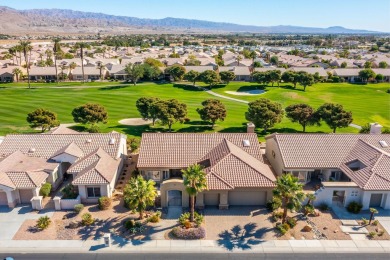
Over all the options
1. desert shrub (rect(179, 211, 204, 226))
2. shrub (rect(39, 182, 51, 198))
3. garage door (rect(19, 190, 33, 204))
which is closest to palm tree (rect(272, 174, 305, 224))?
desert shrub (rect(179, 211, 204, 226))

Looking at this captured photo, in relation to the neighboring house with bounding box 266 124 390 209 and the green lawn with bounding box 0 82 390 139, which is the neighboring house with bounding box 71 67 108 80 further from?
the neighboring house with bounding box 266 124 390 209

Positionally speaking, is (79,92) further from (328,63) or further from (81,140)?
(328,63)

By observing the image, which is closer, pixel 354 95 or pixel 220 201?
pixel 220 201

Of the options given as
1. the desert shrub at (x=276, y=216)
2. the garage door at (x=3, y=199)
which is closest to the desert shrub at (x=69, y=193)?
the garage door at (x=3, y=199)

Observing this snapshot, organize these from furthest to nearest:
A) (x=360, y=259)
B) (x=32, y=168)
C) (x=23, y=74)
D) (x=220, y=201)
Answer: (x=23, y=74)
(x=32, y=168)
(x=220, y=201)
(x=360, y=259)

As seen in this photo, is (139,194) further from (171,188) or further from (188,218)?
(188,218)

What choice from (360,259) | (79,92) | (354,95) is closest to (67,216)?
(360,259)

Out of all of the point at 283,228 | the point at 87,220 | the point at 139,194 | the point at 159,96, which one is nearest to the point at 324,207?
the point at 283,228
